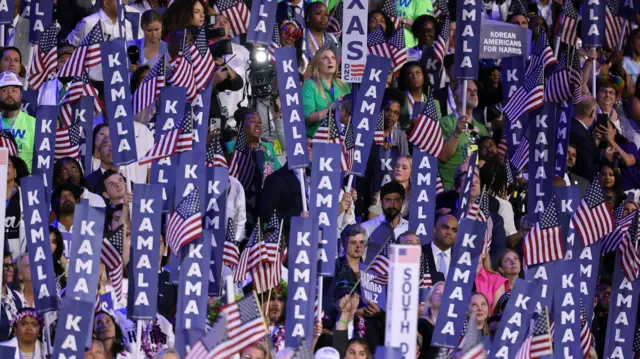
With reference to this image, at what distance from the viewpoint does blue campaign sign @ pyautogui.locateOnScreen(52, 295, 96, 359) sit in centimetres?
1379

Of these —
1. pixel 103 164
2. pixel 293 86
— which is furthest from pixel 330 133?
pixel 103 164

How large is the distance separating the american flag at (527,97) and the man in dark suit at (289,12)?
1855 millimetres

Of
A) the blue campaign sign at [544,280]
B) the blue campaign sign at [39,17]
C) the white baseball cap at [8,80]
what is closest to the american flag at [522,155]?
the blue campaign sign at [544,280]

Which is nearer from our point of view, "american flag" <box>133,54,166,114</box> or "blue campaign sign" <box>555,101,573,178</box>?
"american flag" <box>133,54,166,114</box>

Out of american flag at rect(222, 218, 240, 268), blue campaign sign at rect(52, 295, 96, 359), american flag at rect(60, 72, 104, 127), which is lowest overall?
blue campaign sign at rect(52, 295, 96, 359)

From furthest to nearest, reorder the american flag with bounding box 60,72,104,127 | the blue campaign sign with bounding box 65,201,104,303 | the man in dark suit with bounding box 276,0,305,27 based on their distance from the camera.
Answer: the man in dark suit with bounding box 276,0,305,27 < the american flag with bounding box 60,72,104,127 < the blue campaign sign with bounding box 65,201,104,303

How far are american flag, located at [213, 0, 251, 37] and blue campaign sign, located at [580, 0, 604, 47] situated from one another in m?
2.90

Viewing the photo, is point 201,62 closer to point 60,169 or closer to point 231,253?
point 60,169

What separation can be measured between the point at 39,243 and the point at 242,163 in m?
2.77

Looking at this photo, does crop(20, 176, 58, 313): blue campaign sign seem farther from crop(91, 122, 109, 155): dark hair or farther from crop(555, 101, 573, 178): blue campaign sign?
crop(555, 101, 573, 178): blue campaign sign

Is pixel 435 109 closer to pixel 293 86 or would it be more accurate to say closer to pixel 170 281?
pixel 293 86

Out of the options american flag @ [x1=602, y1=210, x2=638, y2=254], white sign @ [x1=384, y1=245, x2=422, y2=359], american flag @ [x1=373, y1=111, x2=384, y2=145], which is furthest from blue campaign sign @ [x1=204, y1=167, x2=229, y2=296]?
white sign @ [x1=384, y1=245, x2=422, y2=359]

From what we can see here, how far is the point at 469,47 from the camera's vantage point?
60.0 ft

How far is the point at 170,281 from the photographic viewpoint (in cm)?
1554
